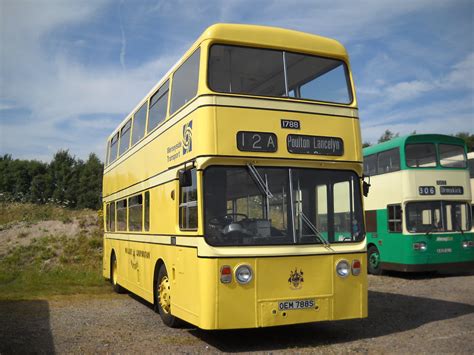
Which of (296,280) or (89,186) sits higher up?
(89,186)

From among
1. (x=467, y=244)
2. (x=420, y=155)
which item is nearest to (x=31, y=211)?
(x=420, y=155)

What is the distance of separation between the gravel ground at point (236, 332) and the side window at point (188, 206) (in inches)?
68.5

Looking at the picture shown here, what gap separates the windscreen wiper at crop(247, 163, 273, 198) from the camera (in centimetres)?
754

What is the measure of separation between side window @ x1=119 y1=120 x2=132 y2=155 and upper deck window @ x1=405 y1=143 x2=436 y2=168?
8278mm

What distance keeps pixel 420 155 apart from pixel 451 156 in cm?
106

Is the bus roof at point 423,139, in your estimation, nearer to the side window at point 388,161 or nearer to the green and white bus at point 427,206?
the green and white bus at point 427,206

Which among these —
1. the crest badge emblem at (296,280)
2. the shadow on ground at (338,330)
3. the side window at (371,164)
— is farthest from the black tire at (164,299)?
the side window at (371,164)

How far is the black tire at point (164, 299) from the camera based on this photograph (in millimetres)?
8922

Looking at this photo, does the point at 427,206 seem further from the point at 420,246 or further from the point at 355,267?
the point at 355,267

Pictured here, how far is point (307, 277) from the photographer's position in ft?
24.9

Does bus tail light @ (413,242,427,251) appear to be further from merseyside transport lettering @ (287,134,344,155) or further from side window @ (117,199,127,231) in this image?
merseyside transport lettering @ (287,134,344,155)

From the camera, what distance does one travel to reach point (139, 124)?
12023 mm

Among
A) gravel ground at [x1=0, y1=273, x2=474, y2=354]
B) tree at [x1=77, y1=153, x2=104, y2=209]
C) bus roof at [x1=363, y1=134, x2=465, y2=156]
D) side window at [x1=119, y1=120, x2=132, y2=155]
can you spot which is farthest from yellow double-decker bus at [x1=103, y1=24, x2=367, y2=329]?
tree at [x1=77, y1=153, x2=104, y2=209]

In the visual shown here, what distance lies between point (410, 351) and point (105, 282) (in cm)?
1166
